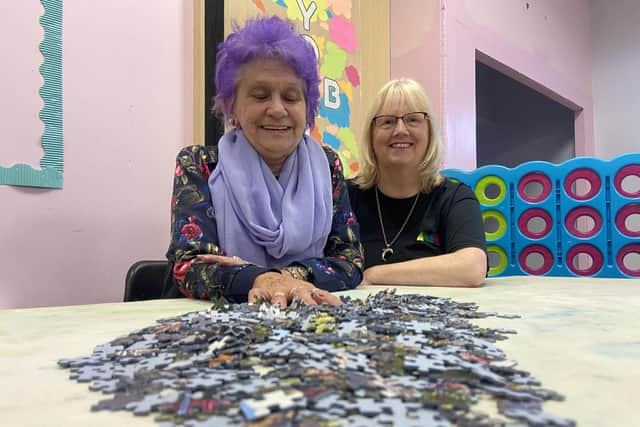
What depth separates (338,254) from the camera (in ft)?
4.49

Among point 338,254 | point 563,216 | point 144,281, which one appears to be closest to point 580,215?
point 563,216

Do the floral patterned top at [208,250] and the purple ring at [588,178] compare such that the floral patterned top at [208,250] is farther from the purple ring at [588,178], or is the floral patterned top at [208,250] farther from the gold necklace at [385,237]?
the purple ring at [588,178]

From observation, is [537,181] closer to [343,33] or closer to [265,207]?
[343,33]

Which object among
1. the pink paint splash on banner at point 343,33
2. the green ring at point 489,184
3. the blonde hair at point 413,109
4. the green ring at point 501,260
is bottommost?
the green ring at point 501,260

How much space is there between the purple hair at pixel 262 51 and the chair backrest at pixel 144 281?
1.70ft

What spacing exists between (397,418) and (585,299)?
0.88 m

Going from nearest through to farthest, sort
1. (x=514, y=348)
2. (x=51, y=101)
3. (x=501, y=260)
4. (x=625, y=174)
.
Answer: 1. (x=514, y=348)
2. (x=51, y=101)
3. (x=625, y=174)
4. (x=501, y=260)

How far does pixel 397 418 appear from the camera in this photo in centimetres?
38

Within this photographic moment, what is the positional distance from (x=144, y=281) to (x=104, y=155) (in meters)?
0.49

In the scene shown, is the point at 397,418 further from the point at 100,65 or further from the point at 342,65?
the point at 342,65

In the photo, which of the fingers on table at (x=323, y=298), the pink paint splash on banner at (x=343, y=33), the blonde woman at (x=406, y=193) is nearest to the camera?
the fingers on table at (x=323, y=298)

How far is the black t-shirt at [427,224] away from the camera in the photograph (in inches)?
63.2

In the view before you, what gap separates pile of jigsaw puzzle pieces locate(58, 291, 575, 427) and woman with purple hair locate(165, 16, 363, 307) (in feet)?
1.64

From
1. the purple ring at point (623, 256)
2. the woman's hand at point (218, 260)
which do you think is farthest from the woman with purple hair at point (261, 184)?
the purple ring at point (623, 256)
